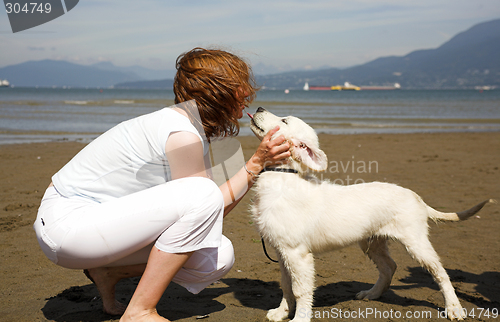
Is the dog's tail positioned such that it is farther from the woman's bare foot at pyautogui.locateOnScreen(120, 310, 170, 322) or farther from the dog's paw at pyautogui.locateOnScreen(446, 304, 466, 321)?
the woman's bare foot at pyautogui.locateOnScreen(120, 310, 170, 322)

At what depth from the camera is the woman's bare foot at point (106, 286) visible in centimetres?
256

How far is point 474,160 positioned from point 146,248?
31.0ft

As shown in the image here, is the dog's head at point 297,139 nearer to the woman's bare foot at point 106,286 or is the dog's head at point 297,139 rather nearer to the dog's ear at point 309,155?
the dog's ear at point 309,155

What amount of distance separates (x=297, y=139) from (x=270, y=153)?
29cm

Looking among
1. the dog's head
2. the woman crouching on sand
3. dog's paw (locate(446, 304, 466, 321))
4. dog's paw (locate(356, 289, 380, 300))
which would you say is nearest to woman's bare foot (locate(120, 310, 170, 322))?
the woman crouching on sand

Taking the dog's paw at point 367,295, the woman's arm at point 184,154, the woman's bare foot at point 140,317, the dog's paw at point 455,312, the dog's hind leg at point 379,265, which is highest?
the woman's arm at point 184,154

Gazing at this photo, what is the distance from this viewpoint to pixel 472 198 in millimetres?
5910

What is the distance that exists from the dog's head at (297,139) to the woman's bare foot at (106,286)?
1566 millimetres

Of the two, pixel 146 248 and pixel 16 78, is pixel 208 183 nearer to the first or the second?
pixel 146 248

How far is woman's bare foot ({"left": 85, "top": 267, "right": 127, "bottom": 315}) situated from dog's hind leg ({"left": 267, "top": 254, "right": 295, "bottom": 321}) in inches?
45.4

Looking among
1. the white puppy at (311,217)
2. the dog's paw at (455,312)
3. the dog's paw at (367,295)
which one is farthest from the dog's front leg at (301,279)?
the dog's paw at (455,312)

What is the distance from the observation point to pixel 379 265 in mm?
3352

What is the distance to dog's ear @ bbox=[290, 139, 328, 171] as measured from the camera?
110 inches

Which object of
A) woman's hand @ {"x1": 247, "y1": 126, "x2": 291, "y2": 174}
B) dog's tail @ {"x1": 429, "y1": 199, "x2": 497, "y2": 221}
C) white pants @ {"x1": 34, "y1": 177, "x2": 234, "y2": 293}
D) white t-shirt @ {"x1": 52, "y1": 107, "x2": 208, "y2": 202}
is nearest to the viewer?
white pants @ {"x1": 34, "y1": 177, "x2": 234, "y2": 293}
